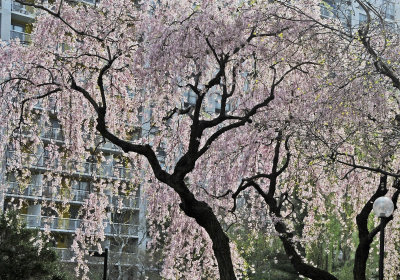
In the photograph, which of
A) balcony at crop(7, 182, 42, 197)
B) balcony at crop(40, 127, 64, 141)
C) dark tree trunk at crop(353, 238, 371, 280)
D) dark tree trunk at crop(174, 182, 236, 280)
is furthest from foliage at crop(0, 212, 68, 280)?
dark tree trunk at crop(353, 238, 371, 280)

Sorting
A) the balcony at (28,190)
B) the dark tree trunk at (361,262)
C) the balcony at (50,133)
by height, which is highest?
the balcony at (50,133)

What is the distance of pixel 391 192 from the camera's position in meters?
15.2

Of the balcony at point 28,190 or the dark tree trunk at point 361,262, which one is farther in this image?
the balcony at point 28,190

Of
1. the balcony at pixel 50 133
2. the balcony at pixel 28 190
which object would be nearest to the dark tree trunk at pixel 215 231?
the balcony at pixel 50 133

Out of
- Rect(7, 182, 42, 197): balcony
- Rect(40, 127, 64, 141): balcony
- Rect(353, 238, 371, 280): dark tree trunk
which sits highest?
Rect(40, 127, 64, 141): balcony

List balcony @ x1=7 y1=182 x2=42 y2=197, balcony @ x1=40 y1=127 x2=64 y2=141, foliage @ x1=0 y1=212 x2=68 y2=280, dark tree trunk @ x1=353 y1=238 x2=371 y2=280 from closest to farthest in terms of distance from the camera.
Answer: dark tree trunk @ x1=353 y1=238 x2=371 y2=280, balcony @ x1=40 y1=127 x2=64 y2=141, balcony @ x1=7 y1=182 x2=42 y2=197, foliage @ x1=0 y1=212 x2=68 y2=280

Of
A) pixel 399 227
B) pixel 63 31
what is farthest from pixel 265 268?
pixel 63 31

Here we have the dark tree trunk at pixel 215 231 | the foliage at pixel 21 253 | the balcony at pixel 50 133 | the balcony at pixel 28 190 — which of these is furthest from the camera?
the foliage at pixel 21 253

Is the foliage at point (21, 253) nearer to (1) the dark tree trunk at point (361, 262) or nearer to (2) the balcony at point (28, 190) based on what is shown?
(2) the balcony at point (28, 190)

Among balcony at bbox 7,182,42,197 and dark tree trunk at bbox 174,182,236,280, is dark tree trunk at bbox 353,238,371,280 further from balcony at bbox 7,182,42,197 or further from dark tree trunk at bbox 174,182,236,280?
balcony at bbox 7,182,42,197

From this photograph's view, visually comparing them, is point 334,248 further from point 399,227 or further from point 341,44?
point 341,44

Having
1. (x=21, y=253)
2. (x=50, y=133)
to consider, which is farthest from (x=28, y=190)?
(x=50, y=133)

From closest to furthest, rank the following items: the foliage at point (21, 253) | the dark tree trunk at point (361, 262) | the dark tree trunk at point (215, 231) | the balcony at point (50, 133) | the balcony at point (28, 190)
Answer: the dark tree trunk at point (215, 231) → the dark tree trunk at point (361, 262) → the balcony at point (50, 133) → the balcony at point (28, 190) → the foliage at point (21, 253)

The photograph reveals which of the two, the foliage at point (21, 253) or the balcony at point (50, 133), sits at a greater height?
the balcony at point (50, 133)
